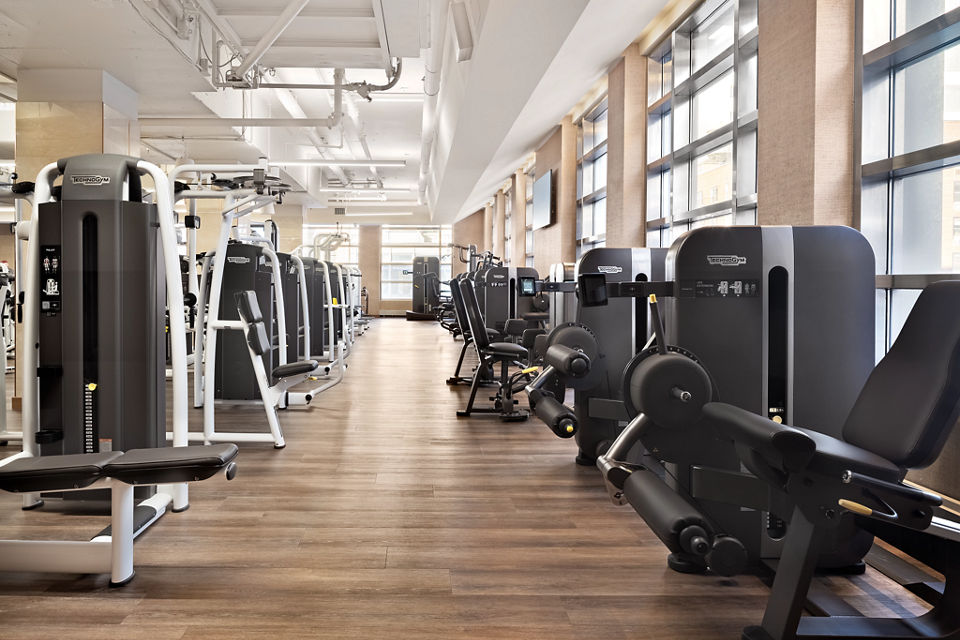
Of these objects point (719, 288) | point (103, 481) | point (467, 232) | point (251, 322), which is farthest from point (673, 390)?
point (467, 232)

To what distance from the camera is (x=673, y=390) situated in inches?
93.5

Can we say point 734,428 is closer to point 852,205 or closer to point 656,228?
point 852,205

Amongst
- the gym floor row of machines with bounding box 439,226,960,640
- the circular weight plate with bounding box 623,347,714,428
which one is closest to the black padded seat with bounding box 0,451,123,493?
the gym floor row of machines with bounding box 439,226,960,640

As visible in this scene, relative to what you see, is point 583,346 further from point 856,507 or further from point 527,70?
point 527,70

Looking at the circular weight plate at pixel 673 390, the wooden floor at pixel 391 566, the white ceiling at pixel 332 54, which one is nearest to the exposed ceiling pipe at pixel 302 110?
the white ceiling at pixel 332 54

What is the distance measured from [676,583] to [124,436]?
92.8 inches

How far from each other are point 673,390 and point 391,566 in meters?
1.23

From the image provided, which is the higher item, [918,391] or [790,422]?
[918,391]

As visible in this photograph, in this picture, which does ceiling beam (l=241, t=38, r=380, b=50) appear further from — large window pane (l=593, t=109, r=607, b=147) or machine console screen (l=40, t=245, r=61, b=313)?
large window pane (l=593, t=109, r=607, b=147)

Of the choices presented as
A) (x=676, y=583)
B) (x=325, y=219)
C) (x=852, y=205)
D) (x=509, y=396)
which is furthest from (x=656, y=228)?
(x=325, y=219)

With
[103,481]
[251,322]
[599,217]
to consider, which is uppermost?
[599,217]

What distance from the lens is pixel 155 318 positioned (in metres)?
3.08

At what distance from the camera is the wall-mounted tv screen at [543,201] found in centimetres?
1178

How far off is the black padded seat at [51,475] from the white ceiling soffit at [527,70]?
4488 millimetres
